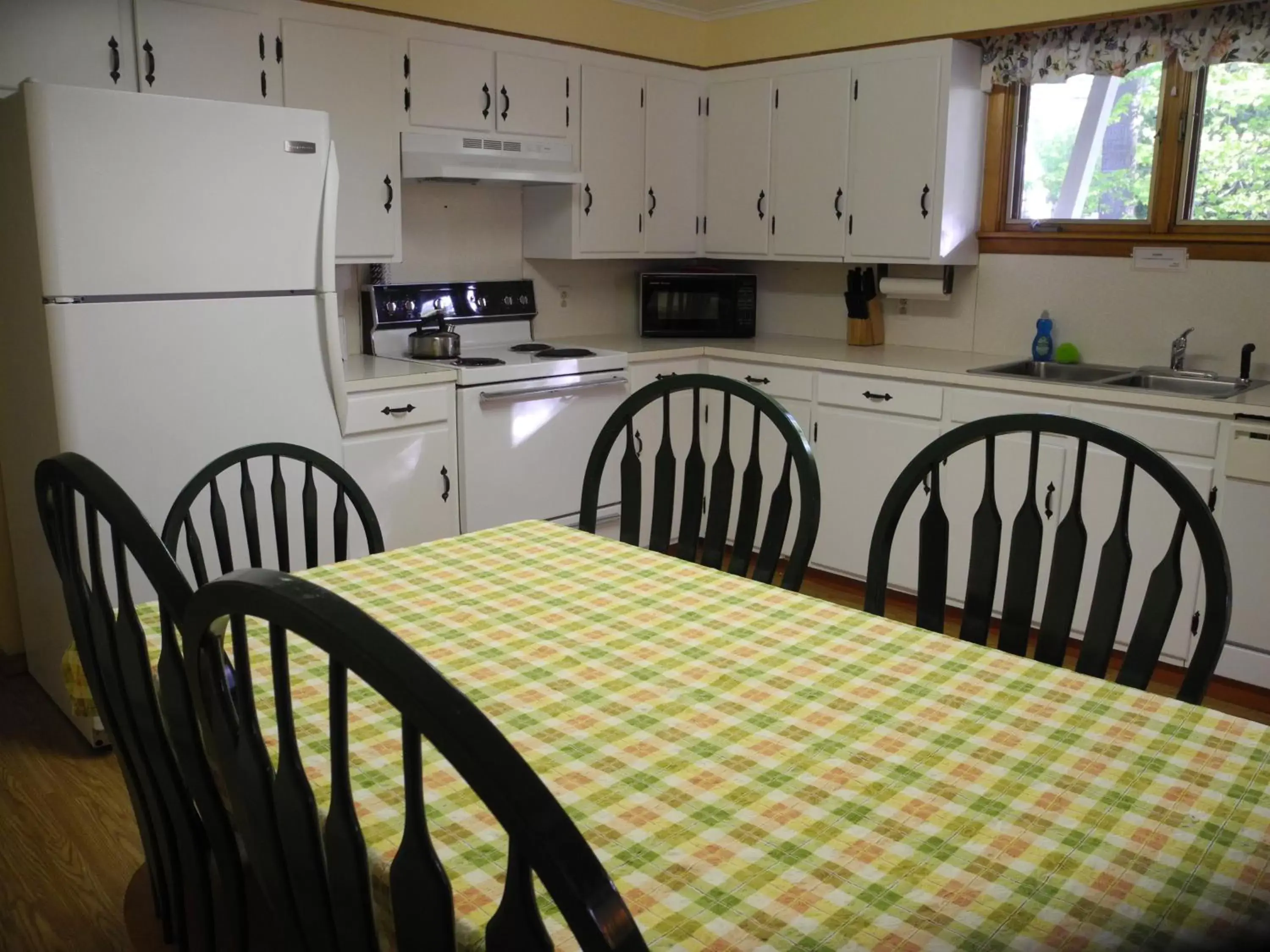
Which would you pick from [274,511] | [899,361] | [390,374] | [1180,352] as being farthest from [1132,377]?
[274,511]

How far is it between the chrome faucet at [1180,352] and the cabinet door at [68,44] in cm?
334

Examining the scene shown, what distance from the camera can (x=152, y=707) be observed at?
A: 114 cm

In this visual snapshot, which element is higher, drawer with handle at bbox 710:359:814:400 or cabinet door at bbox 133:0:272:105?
cabinet door at bbox 133:0:272:105

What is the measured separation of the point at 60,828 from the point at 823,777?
2115 mm

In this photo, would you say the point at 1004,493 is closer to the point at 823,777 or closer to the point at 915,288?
the point at 915,288

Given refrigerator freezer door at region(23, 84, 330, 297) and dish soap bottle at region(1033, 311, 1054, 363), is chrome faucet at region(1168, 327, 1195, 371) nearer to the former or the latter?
dish soap bottle at region(1033, 311, 1054, 363)

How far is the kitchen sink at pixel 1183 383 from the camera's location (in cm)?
336

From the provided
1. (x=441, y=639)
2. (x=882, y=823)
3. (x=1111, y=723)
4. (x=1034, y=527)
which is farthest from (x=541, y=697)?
(x=1034, y=527)

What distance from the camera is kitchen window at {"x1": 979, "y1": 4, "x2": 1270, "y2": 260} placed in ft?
11.6

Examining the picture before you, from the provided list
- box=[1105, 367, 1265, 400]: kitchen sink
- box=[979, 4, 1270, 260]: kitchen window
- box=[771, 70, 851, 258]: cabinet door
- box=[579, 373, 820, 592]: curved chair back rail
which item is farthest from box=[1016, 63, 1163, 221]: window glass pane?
box=[579, 373, 820, 592]: curved chair back rail

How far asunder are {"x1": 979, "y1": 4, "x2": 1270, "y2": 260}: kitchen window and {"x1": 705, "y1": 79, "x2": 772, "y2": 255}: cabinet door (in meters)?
0.90

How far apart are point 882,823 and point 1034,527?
2.50ft

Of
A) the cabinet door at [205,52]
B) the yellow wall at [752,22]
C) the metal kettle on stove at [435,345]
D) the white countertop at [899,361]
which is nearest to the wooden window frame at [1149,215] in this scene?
the yellow wall at [752,22]

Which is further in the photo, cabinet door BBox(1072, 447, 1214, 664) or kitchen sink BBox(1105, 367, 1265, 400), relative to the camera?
kitchen sink BBox(1105, 367, 1265, 400)
